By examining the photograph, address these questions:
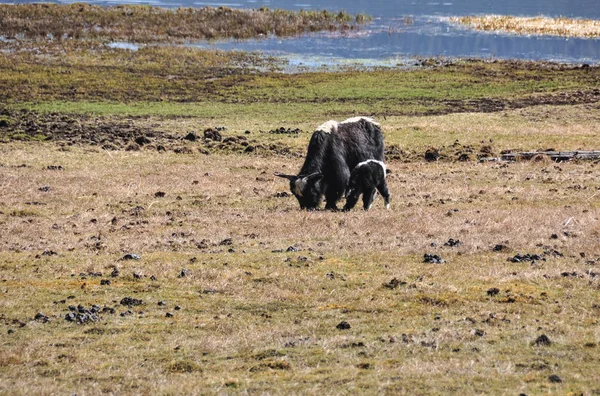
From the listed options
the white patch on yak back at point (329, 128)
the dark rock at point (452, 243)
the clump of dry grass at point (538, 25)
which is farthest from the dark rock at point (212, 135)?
the clump of dry grass at point (538, 25)

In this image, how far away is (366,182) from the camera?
75.0ft

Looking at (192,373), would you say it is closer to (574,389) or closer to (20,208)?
(574,389)

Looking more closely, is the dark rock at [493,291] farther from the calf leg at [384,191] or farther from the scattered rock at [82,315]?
the calf leg at [384,191]

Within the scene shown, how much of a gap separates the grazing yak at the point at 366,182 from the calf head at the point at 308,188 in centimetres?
87

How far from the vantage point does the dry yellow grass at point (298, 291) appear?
10.3 m

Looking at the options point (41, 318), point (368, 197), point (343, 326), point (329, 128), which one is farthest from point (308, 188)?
point (41, 318)

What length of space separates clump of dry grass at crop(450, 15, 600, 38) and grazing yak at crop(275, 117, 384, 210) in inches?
2920

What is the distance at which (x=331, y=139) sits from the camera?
76.0ft

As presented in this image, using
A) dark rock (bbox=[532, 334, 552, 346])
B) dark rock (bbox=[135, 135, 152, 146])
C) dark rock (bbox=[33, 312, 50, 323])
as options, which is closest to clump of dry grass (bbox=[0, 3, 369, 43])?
dark rock (bbox=[135, 135, 152, 146])

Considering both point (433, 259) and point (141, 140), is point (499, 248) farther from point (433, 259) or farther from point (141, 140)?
point (141, 140)

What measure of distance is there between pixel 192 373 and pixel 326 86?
4630 centimetres

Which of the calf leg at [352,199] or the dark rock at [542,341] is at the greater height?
the dark rock at [542,341]

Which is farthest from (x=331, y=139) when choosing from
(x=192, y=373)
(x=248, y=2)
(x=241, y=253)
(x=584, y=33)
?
(x=248, y=2)

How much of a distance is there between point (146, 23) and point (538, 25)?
44.7m
